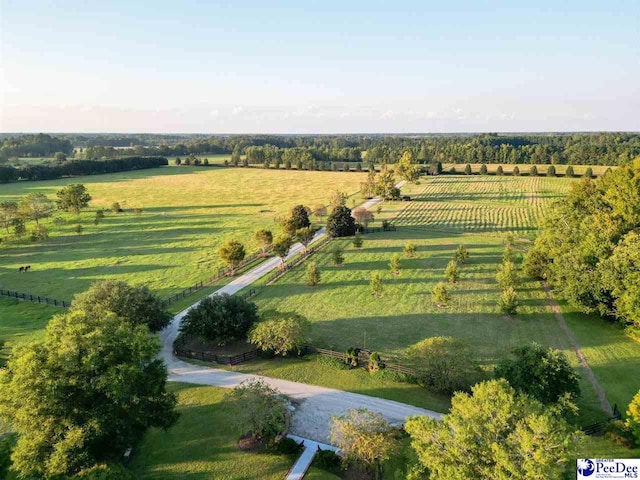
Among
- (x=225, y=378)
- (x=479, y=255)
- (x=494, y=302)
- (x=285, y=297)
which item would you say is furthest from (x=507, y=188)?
(x=225, y=378)

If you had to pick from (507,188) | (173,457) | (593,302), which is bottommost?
(173,457)

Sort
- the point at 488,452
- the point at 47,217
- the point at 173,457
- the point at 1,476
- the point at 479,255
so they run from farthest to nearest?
the point at 47,217
the point at 479,255
the point at 173,457
the point at 1,476
the point at 488,452

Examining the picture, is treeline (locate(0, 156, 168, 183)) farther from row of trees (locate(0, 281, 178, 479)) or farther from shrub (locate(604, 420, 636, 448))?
shrub (locate(604, 420, 636, 448))

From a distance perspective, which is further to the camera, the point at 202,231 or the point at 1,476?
the point at 202,231

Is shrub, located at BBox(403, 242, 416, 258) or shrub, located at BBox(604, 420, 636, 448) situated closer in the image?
shrub, located at BBox(604, 420, 636, 448)

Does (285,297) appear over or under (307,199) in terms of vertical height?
under

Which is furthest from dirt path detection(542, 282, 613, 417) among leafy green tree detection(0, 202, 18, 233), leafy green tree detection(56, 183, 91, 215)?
leafy green tree detection(56, 183, 91, 215)

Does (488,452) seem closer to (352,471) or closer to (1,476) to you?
(352,471)
